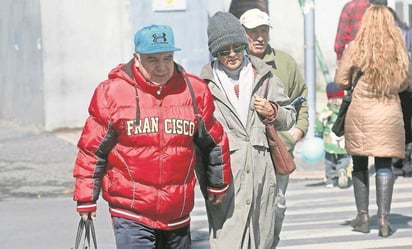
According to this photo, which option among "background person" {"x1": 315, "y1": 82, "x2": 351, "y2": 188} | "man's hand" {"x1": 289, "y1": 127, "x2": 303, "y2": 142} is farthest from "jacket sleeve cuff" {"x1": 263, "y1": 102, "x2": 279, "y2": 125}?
"background person" {"x1": 315, "y1": 82, "x2": 351, "y2": 188}

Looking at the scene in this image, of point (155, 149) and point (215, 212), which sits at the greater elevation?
point (155, 149)

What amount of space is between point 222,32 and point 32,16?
37.6ft

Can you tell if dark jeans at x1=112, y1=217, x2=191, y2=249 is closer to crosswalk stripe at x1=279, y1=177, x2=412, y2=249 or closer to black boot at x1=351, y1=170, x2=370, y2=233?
crosswalk stripe at x1=279, y1=177, x2=412, y2=249

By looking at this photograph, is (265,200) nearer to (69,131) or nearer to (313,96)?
(313,96)

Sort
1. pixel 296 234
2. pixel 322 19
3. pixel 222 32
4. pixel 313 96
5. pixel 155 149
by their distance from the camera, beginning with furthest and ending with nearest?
pixel 322 19 → pixel 313 96 → pixel 296 234 → pixel 222 32 → pixel 155 149

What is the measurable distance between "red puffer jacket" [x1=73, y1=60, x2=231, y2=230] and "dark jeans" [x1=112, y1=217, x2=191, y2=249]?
0.14 ft

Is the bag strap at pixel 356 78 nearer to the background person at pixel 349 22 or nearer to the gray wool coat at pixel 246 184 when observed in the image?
the gray wool coat at pixel 246 184

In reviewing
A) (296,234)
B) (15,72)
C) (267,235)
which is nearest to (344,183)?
(296,234)

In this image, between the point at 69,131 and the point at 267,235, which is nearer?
the point at 267,235

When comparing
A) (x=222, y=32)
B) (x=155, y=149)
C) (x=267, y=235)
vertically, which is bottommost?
(x=267, y=235)

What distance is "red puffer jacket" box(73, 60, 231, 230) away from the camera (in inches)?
219

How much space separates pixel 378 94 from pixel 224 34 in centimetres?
296

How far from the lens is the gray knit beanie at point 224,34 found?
19.8 ft

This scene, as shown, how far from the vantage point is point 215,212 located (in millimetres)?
6102
